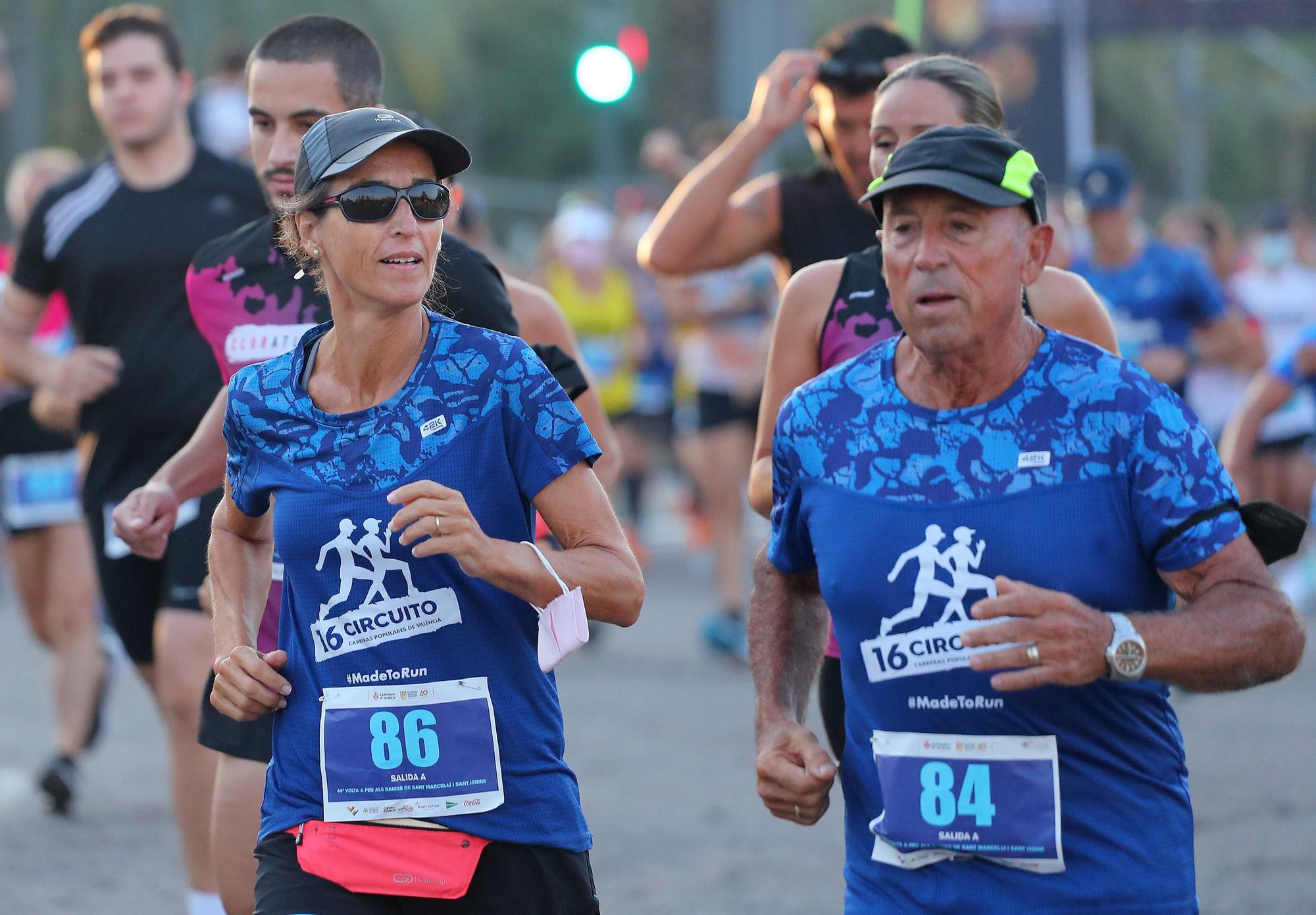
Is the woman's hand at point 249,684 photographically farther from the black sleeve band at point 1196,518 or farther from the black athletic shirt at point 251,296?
the black sleeve band at point 1196,518

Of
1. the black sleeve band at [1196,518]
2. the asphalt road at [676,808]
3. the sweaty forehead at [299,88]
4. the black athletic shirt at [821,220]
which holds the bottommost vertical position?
the asphalt road at [676,808]

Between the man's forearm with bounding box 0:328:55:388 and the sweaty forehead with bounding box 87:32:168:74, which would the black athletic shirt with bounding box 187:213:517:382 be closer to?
the sweaty forehead with bounding box 87:32:168:74

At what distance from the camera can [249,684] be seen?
3436 mm

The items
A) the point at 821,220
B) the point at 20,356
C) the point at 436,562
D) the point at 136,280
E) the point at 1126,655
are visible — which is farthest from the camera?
the point at 20,356

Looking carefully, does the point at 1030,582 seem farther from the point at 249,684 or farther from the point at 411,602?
the point at 249,684

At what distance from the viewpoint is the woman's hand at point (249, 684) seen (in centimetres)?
344

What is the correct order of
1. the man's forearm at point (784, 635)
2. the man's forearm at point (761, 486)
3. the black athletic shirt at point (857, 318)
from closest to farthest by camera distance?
the man's forearm at point (784, 635) → the man's forearm at point (761, 486) → the black athletic shirt at point (857, 318)

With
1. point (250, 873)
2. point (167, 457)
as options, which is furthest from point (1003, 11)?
point (250, 873)

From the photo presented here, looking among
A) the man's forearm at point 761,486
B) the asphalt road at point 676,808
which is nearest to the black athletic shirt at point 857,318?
the man's forearm at point 761,486

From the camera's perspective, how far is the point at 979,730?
316cm

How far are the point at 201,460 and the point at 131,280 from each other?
1.83 meters

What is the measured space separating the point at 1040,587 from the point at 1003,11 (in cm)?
1643

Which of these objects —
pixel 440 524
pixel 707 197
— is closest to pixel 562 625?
pixel 440 524

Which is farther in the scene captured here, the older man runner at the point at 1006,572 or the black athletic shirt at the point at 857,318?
the black athletic shirt at the point at 857,318
